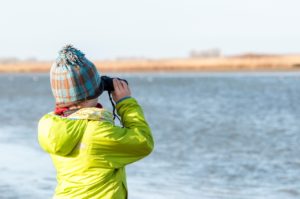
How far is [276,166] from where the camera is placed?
11.5m

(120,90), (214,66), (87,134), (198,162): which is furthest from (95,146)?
(214,66)

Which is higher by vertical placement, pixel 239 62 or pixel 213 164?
pixel 213 164

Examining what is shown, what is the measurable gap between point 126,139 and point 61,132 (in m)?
0.27

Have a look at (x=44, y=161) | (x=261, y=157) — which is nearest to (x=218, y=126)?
(x=261, y=157)

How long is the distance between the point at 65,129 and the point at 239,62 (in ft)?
341

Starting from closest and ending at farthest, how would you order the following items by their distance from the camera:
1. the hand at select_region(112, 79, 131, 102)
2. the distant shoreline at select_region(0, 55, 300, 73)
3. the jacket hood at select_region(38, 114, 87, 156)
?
the jacket hood at select_region(38, 114, 87, 156)
the hand at select_region(112, 79, 131, 102)
the distant shoreline at select_region(0, 55, 300, 73)

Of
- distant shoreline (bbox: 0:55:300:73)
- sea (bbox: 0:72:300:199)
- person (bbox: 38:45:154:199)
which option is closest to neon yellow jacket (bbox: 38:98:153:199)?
person (bbox: 38:45:154:199)

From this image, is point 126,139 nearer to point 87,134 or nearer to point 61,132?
point 87,134

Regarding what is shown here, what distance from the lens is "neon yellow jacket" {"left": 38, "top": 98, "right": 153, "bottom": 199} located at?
306 centimetres

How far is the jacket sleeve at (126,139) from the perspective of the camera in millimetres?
3057

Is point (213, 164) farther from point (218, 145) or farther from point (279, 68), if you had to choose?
point (279, 68)

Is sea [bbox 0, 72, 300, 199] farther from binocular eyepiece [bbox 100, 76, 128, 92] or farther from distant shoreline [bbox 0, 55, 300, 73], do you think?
distant shoreline [bbox 0, 55, 300, 73]

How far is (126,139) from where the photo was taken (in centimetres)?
308

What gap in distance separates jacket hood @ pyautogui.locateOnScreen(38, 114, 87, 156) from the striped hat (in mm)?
102
